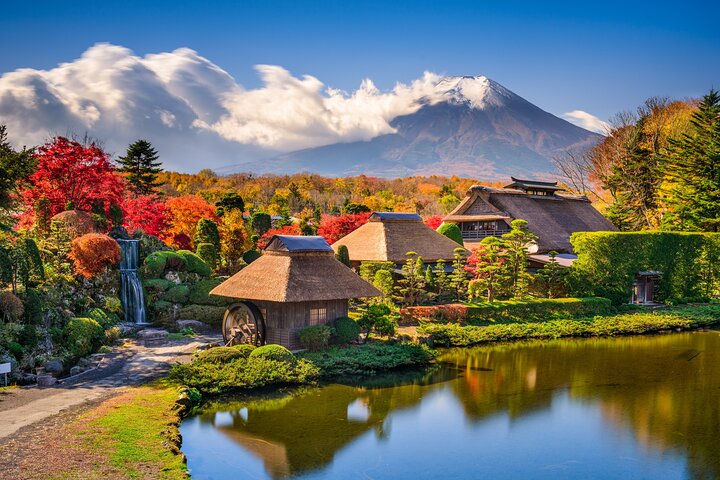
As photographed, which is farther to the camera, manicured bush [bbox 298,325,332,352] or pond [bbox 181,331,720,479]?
manicured bush [bbox 298,325,332,352]

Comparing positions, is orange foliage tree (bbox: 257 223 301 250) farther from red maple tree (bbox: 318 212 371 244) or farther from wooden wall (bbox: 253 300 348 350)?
wooden wall (bbox: 253 300 348 350)

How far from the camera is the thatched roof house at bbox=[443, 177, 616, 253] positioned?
134 ft

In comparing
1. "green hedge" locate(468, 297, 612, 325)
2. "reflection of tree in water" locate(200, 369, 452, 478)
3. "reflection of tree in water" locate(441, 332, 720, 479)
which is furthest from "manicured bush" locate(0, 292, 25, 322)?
"green hedge" locate(468, 297, 612, 325)

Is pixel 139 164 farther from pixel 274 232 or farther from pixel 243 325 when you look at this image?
pixel 243 325

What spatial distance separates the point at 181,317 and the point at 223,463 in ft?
46.8

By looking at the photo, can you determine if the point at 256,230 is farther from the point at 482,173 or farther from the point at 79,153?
the point at 482,173

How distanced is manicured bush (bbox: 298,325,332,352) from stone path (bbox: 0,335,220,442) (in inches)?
169

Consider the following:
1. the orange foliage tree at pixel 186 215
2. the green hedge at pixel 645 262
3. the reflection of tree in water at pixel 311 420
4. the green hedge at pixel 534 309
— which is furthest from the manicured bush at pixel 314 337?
the green hedge at pixel 645 262

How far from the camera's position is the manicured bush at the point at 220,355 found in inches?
760

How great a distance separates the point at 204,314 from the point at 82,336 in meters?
6.75

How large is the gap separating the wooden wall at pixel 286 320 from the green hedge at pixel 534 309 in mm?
9805

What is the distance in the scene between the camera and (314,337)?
2194 cm

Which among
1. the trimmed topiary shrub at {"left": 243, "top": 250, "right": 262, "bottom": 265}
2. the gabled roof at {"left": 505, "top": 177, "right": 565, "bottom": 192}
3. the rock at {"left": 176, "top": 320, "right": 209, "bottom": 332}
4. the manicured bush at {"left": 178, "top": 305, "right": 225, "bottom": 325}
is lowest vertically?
the rock at {"left": 176, "top": 320, "right": 209, "bottom": 332}

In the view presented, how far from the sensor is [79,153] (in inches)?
1083
